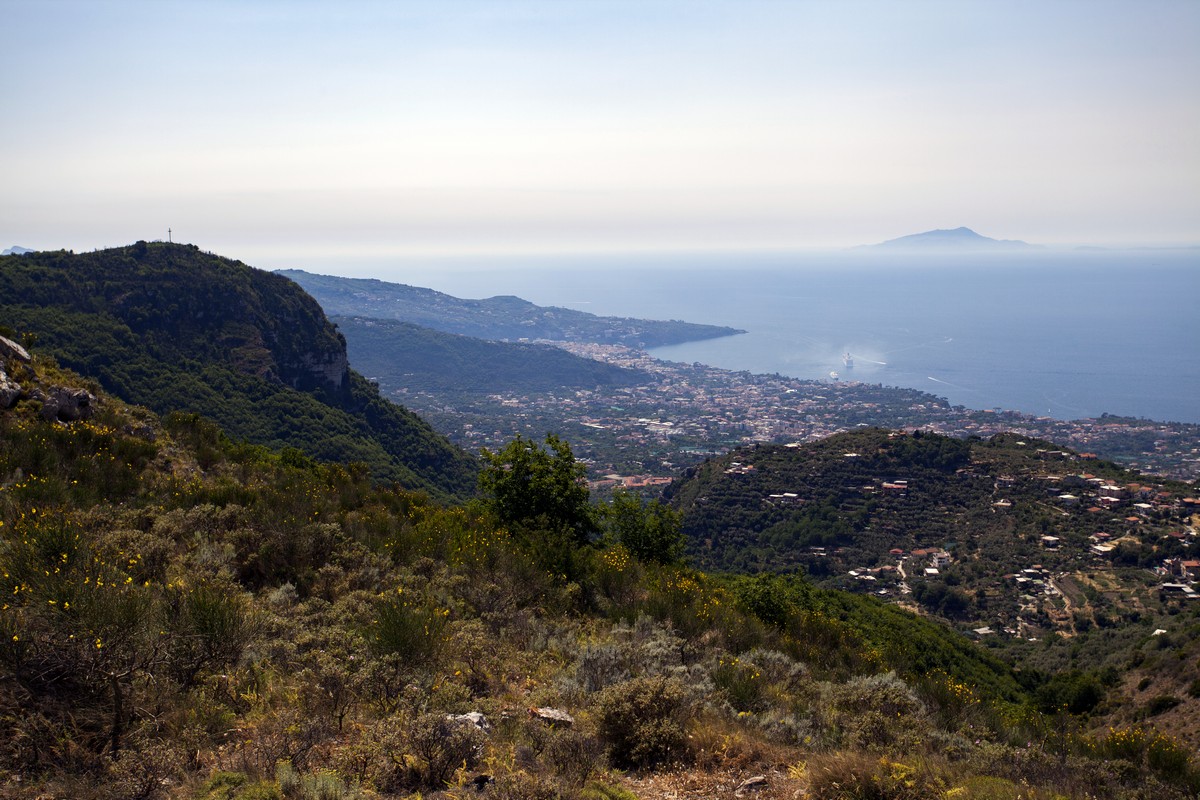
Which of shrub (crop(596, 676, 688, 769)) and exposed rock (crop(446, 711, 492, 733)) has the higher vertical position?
exposed rock (crop(446, 711, 492, 733))

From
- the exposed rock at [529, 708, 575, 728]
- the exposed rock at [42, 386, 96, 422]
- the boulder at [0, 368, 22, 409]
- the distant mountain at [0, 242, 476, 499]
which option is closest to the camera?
the exposed rock at [529, 708, 575, 728]

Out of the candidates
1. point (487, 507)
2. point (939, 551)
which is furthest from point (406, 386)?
point (487, 507)

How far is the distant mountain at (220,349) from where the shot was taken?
126 feet

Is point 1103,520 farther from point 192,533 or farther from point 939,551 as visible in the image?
point 192,533

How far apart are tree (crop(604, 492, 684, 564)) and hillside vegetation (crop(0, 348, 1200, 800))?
5420 mm

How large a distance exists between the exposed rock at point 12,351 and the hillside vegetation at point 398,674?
5.61 ft

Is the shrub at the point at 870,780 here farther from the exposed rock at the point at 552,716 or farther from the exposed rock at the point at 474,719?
the exposed rock at the point at 474,719

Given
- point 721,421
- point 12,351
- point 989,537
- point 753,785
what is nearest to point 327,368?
point 12,351

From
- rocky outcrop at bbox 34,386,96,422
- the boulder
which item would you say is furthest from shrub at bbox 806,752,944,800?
the boulder

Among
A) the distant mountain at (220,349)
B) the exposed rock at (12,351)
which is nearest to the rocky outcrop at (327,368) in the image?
the distant mountain at (220,349)

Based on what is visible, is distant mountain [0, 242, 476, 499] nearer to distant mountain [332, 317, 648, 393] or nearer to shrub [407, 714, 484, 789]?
shrub [407, 714, 484, 789]

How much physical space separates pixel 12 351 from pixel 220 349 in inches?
1573

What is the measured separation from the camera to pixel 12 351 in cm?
1142

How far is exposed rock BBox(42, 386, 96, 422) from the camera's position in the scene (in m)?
10.1
